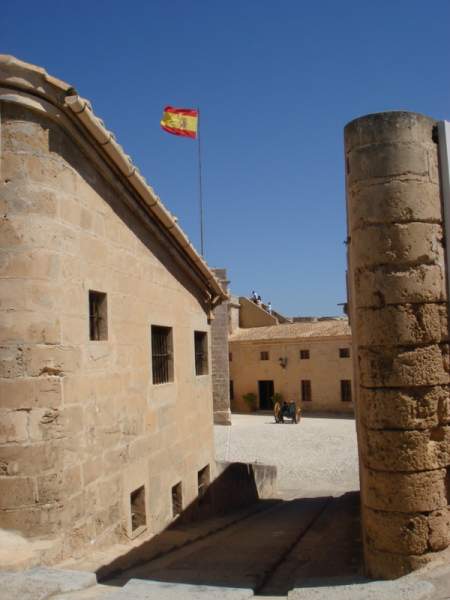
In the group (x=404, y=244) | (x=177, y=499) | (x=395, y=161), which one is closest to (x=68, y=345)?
(x=404, y=244)

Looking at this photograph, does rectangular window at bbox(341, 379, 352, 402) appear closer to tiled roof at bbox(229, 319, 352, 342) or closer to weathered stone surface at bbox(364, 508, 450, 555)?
tiled roof at bbox(229, 319, 352, 342)

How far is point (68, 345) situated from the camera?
707cm

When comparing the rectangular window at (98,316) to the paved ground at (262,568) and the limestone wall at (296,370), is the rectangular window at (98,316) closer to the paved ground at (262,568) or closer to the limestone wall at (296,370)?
the paved ground at (262,568)

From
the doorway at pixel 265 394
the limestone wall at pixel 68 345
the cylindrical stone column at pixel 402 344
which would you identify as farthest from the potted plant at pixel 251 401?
the cylindrical stone column at pixel 402 344

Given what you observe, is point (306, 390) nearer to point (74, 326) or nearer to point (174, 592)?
point (74, 326)

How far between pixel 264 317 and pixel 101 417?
30892mm

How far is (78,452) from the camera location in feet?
23.7

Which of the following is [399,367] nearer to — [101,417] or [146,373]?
[101,417]

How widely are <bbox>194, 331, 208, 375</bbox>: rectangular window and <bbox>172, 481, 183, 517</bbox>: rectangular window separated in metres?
2.62

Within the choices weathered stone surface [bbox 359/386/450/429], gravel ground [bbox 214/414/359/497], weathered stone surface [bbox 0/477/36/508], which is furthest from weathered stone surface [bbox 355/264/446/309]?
gravel ground [bbox 214/414/359/497]

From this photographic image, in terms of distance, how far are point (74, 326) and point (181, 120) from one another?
47.5 ft

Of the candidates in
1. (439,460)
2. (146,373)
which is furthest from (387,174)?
(146,373)

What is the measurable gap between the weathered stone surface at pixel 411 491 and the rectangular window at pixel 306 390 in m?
27.5

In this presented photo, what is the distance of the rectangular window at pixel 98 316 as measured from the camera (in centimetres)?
802
